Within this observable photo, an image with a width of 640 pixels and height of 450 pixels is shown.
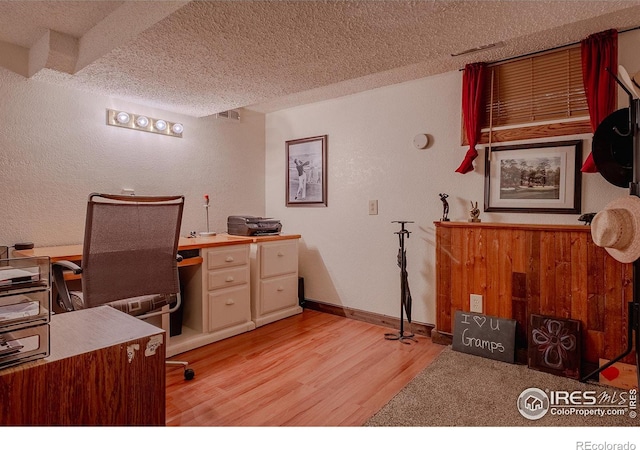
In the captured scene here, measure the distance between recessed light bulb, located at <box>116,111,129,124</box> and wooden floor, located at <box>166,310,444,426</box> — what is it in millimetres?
1915

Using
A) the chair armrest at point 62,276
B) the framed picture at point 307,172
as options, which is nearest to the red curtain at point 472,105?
the framed picture at point 307,172

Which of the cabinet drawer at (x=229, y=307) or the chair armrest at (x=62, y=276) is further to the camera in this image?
the cabinet drawer at (x=229, y=307)

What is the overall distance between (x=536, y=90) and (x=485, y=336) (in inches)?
68.5

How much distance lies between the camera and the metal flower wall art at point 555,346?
218 centimetres

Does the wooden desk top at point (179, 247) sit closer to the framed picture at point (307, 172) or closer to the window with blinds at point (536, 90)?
the framed picture at point (307, 172)

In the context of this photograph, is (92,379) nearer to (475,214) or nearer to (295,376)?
(295,376)

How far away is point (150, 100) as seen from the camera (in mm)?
2963

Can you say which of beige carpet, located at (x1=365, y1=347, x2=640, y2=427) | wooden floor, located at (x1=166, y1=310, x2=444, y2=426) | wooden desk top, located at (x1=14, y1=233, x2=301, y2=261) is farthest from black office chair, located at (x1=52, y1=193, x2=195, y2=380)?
beige carpet, located at (x1=365, y1=347, x2=640, y2=427)

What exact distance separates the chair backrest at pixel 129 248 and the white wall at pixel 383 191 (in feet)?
5.95

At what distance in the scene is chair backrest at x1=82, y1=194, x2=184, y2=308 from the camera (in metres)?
→ 1.73

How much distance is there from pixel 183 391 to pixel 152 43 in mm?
1938

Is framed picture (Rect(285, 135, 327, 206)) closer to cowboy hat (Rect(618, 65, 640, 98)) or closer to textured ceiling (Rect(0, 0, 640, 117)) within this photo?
textured ceiling (Rect(0, 0, 640, 117))

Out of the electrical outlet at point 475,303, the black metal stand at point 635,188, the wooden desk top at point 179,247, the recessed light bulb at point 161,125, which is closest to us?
the black metal stand at point 635,188

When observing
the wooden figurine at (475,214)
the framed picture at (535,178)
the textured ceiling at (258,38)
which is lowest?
the wooden figurine at (475,214)
